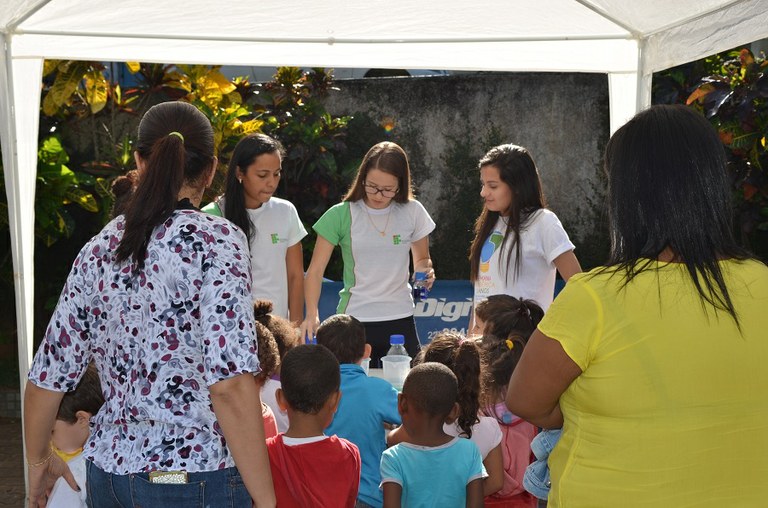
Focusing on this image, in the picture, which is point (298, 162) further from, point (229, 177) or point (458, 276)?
point (229, 177)

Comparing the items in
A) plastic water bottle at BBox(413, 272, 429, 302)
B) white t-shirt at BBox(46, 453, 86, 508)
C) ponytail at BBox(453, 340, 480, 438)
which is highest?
plastic water bottle at BBox(413, 272, 429, 302)

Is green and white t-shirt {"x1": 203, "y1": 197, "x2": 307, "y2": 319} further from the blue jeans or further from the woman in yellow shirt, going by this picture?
the woman in yellow shirt

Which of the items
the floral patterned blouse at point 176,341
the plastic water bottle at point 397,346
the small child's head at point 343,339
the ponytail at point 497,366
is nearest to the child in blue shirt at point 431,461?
the ponytail at point 497,366

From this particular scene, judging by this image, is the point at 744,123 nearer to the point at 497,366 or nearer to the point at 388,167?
the point at 388,167

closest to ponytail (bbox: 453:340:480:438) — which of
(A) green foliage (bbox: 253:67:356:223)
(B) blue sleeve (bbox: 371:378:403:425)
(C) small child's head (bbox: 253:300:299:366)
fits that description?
(B) blue sleeve (bbox: 371:378:403:425)

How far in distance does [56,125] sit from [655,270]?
21.6 ft

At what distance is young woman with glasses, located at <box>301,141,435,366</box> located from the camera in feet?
14.8

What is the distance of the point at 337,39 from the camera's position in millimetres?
4691

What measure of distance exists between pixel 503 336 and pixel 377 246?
1.20 metres

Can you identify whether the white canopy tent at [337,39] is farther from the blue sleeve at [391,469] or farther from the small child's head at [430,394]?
the blue sleeve at [391,469]

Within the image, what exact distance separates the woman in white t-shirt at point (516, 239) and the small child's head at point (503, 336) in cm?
26

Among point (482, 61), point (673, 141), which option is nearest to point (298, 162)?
point (482, 61)

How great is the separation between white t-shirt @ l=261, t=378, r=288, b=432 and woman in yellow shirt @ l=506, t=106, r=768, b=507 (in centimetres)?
180

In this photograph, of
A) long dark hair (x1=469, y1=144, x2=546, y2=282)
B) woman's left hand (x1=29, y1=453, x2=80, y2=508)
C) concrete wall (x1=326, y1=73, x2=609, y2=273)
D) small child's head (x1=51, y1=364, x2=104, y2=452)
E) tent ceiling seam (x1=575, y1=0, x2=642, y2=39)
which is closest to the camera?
woman's left hand (x1=29, y1=453, x2=80, y2=508)
